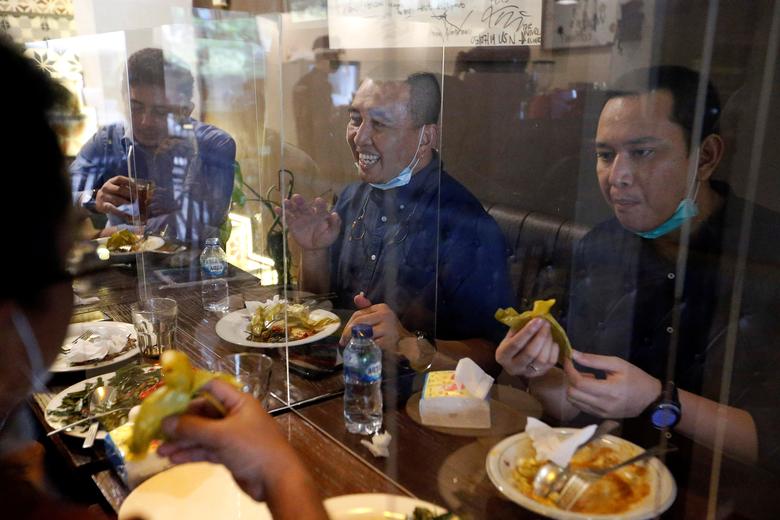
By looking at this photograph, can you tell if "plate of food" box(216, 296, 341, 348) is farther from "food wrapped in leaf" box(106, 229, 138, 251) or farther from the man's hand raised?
"food wrapped in leaf" box(106, 229, 138, 251)

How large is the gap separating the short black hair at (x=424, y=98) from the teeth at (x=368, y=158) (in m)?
0.13

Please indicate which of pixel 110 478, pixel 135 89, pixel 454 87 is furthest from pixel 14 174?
pixel 454 87

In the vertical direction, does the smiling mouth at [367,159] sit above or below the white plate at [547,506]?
above

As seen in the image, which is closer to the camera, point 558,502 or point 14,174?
point 14,174

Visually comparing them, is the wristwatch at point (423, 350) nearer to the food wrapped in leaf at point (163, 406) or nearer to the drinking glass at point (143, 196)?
the food wrapped in leaf at point (163, 406)

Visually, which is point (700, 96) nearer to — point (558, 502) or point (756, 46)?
point (756, 46)

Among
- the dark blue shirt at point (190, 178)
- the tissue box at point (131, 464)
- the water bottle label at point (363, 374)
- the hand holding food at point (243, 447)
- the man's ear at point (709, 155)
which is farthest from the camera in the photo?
the dark blue shirt at point (190, 178)

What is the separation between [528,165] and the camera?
1693 millimetres

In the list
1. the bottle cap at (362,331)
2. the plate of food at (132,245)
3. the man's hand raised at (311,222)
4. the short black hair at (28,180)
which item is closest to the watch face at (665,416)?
the bottle cap at (362,331)

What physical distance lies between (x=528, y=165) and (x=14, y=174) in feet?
4.71

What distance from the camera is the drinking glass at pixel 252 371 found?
967 millimetres

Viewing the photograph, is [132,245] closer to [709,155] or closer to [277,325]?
[277,325]

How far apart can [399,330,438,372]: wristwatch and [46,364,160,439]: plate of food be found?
465 mm

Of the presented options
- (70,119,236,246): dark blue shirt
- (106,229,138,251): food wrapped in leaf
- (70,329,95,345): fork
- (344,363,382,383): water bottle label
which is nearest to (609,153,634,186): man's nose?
(344,363,382,383): water bottle label
